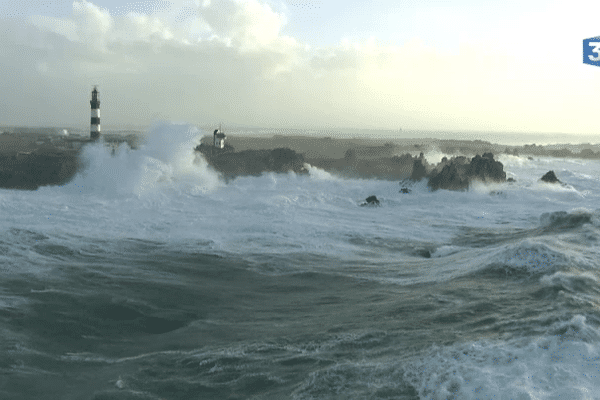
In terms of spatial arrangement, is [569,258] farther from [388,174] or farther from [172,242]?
[388,174]

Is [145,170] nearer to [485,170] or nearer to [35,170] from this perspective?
[35,170]

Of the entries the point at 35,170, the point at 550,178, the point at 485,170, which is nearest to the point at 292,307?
the point at 35,170

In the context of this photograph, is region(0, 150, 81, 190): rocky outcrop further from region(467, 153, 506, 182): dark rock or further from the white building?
region(467, 153, 506, 182): dark rock

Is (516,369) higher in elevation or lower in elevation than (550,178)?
lower

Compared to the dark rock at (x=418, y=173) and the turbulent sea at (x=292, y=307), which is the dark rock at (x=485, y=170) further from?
the turbulent sea at (x=292, y=307)

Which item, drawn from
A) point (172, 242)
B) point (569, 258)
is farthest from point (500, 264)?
point (172, 242)

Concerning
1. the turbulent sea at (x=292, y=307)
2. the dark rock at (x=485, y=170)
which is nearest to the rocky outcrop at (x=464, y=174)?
the dark rock at (x=485, y=170)
